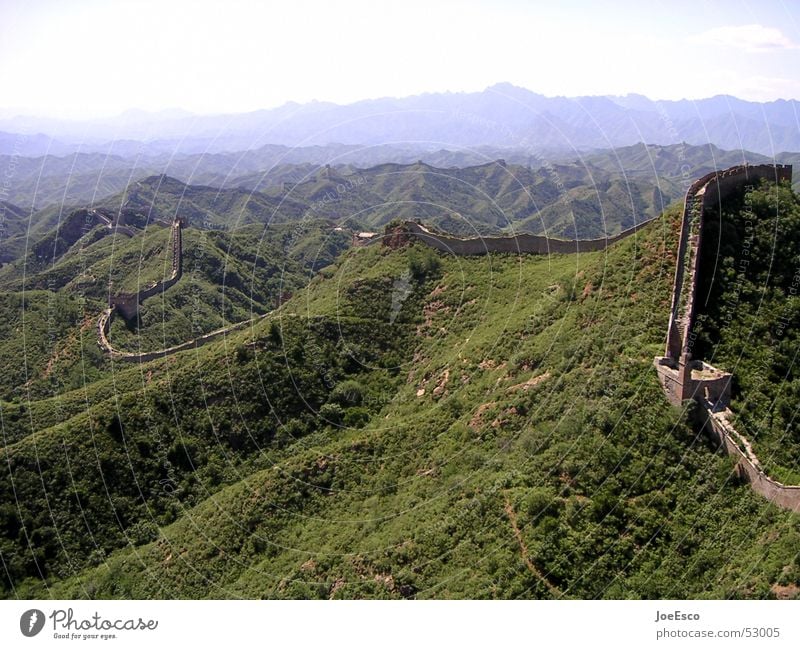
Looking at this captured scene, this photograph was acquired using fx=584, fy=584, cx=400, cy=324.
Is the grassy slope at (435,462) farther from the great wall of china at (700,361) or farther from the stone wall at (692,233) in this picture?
the stone wall at (692,233)

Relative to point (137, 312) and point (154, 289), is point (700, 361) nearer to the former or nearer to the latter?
point (137, 312)

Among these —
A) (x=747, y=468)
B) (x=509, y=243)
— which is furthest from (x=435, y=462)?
(x=509, y=243)

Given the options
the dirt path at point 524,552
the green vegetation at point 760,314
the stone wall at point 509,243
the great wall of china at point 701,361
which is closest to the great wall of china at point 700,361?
the great wall of china at point 701,361

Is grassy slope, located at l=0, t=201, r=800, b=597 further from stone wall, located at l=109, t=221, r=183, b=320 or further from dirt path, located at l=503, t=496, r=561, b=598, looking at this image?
stone wall, located at l=109, t=221, r=183, b=320

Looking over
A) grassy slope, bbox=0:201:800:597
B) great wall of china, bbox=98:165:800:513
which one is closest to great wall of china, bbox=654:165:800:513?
great wall of china, bbox=98:165:800:513

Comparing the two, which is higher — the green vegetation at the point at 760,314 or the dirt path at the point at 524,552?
the green vegetation at the point at 760,314

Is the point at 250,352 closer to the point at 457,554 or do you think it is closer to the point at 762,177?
the point at 457,554
